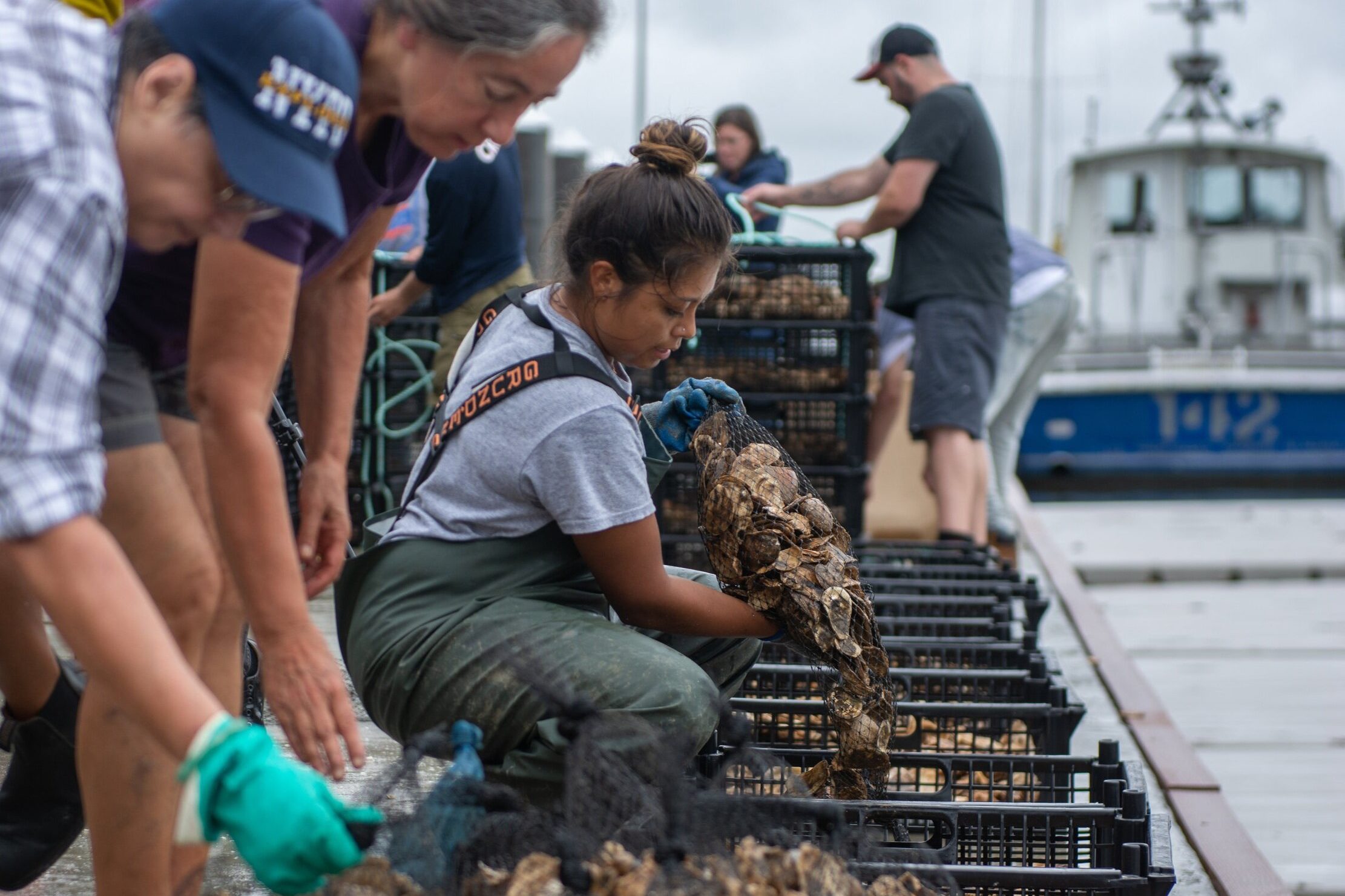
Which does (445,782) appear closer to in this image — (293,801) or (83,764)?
(293,801)

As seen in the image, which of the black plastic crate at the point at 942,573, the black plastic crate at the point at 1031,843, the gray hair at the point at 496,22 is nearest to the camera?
the gray hair at the point at 496,22

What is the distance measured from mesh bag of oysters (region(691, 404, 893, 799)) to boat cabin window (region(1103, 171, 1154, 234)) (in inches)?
647

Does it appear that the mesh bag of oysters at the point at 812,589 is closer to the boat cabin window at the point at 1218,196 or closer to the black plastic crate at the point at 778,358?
the black plastic crate at the point at 778,358

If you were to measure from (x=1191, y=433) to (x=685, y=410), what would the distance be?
13.5 meters

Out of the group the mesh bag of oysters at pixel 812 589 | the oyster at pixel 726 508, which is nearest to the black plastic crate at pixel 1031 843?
the mesh bag of oysters at pixel 812 589

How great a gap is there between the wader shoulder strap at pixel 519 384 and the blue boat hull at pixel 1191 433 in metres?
13.4

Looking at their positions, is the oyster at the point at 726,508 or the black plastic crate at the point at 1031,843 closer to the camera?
the black plastic crate at the point at 1031,843

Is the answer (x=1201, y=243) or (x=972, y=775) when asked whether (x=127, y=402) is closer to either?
(x=972, y=775)

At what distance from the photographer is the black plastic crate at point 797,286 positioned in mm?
5086

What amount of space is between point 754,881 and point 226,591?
820 mm

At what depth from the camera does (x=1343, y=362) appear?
15156 mm

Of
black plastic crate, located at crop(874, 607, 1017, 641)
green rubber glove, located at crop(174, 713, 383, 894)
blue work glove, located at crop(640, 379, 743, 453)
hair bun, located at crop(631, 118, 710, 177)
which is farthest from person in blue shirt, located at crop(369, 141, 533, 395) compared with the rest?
green rubber glove, located at crop(174, 713, 383, 894)

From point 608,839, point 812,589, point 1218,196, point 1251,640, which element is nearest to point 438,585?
point 812,589

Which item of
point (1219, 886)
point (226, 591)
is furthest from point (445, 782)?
point (1219, 886)
